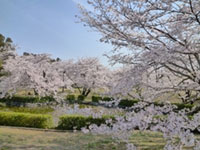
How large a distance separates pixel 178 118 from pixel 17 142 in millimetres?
6506

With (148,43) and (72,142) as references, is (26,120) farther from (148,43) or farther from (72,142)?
(148,43)

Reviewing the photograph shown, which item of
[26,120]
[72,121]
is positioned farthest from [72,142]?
[26,120]

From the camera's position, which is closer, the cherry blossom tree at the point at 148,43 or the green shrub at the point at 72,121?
the cherry blossom tree at the point at 148,43

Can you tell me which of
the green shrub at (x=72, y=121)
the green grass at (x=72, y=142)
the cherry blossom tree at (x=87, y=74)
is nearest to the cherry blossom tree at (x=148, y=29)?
the green grass at (x=72, y=142)

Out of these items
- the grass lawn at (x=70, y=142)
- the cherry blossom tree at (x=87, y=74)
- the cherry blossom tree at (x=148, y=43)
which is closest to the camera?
the cherry blossom tree at (x=148, y=43)

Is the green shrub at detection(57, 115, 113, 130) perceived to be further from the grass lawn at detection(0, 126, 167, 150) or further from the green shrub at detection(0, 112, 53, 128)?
the grass lawn at detection(0, 126, 167, 150)

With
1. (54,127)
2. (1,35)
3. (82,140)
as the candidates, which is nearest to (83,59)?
(1,35)

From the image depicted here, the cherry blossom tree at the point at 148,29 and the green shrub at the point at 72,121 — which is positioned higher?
the cherry blossom tree at the point at 148,29

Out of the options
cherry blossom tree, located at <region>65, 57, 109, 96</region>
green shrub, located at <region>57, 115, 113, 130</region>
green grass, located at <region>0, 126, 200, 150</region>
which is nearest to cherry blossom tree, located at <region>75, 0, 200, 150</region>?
green grass, located at <region>0, 126, 200, 150</region>

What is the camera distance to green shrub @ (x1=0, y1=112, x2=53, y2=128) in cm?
1050

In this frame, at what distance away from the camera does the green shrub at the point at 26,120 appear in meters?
10.5

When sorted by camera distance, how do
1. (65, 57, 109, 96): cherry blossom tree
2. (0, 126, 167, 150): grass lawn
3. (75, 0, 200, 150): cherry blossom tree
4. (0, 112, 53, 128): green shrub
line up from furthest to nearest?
(65, 57, 109, 96): cherry blossom tree
(0, 112, 53, 128): green shrub
(0, 126, 167, 150): grass lawn
(75, 0, 200, 150): cherry blossom tree

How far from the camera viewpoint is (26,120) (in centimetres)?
1066

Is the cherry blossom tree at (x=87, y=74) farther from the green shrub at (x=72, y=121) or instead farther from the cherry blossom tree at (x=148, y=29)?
the cherry blossom tree at (x=148, y=29)
